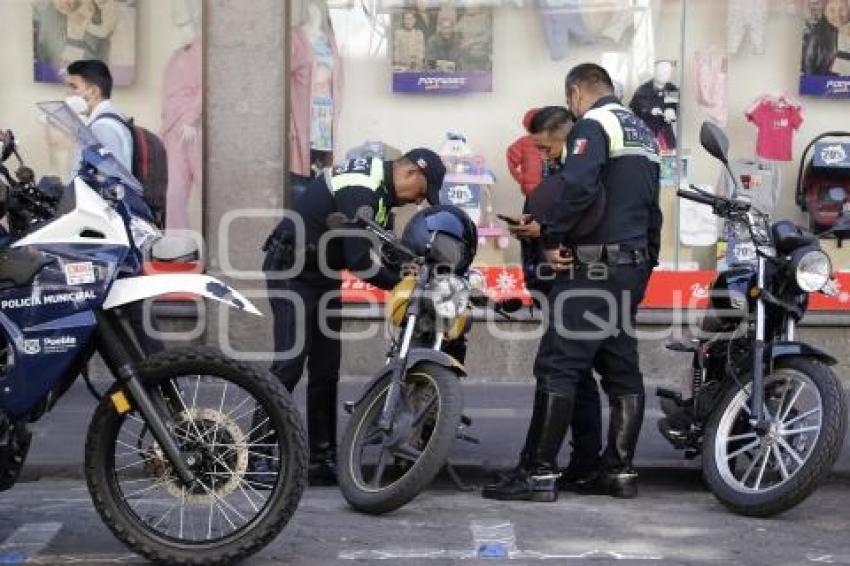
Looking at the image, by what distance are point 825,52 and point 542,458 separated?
15.0 feet

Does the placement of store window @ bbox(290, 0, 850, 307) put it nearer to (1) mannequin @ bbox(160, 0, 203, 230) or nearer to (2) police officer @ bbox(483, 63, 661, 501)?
(1) mannequin @ bbox(160, 0, 203, 230)

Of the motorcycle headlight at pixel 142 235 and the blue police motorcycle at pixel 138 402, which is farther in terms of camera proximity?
the motorcycle headlight at pixel 142 235

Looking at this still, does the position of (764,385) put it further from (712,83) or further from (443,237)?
(712,83)

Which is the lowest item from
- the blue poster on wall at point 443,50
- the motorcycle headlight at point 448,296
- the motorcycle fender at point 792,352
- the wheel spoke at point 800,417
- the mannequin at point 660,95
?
the wheel spoke at point 800,417

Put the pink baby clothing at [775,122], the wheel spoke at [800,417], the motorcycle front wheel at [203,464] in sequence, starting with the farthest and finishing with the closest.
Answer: the pink baby clothing at [775,122] → the wheel spoke at [800,417] → the motorcycle front wheel at [203,464]

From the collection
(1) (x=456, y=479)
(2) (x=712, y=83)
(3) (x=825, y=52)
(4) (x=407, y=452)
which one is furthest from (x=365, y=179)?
(3) (x=825, y=52)

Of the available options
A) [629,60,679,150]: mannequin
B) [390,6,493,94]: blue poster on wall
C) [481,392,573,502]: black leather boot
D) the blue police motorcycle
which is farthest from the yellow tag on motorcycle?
[629,60,679,150]: mannequin

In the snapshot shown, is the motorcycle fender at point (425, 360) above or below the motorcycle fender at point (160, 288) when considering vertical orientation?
below

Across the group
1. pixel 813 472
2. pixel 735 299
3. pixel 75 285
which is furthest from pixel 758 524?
pixel 75 285

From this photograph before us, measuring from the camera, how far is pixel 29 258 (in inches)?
196

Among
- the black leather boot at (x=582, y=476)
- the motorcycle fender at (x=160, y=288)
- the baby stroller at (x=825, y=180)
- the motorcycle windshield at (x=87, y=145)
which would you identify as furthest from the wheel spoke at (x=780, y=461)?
the baby stroller at (x=825, y=180)

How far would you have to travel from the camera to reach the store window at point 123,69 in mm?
9594

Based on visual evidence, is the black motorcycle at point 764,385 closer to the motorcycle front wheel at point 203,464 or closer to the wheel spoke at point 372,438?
the wheel spoke at point 372,438

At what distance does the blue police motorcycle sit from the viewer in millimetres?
4934
